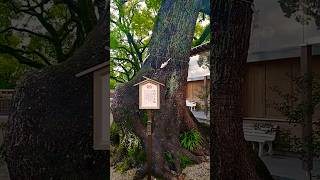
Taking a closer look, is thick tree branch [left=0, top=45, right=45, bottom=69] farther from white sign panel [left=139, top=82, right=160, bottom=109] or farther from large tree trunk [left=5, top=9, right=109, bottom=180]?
white sign panel [left=139, top=82, right=160, bottom=109]

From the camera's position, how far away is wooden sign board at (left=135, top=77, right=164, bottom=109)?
4016 millimetres

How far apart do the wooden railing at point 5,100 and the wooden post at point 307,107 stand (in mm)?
3403

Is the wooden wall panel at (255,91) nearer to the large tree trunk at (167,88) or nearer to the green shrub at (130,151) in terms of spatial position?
the large tree trunk at (167,88)

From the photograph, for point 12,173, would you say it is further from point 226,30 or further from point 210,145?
point 226,30

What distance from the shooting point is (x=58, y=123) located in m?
4.46

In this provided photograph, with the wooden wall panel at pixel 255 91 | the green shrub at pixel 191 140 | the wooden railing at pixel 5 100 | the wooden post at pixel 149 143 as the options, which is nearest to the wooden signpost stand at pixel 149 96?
the wooden post at pixel 149 143

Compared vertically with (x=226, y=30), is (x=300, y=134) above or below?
below

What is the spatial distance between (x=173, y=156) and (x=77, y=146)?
133cm

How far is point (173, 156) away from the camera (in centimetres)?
402

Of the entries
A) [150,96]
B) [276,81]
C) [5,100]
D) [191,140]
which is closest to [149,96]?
[150,96]

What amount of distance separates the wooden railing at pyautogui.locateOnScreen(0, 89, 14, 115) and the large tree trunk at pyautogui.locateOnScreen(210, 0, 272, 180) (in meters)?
2.54

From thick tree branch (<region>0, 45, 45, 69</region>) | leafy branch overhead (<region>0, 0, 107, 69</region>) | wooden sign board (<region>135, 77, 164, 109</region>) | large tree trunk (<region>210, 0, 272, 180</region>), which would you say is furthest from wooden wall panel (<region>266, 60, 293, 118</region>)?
thick tree branch (<region>0, 45, 45, 69</region>)

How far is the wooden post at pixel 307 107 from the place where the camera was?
123 inches

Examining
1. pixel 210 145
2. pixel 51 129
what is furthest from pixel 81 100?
pixel 210 145
